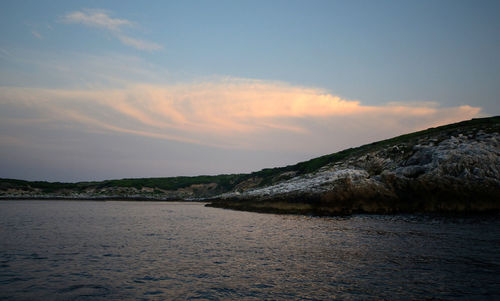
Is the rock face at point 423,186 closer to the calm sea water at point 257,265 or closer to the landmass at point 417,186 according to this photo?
the landmass at point 417,186

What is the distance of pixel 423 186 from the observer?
31438mm

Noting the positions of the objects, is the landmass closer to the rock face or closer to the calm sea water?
the rock face

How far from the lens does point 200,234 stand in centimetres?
2197

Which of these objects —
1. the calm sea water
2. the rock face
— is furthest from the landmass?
the calm sea water

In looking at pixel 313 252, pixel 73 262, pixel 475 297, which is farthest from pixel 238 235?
pixel 475 297

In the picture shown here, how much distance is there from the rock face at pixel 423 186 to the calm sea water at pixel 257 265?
299 inches

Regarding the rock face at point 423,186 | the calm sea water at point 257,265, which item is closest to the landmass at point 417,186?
the rock face at point 423,186

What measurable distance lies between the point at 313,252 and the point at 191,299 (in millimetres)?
8024

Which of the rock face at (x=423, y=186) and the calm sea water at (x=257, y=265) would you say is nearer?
the calm sea water at (x=257, y=265)

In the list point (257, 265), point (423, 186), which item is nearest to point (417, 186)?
point (423, 186)

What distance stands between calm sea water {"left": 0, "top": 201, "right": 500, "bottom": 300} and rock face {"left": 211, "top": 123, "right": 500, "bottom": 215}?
7599 mm

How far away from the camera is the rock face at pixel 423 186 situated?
94.4ft

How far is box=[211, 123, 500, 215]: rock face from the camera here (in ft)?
94.4

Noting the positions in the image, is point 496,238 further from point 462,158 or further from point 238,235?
point 462,158
